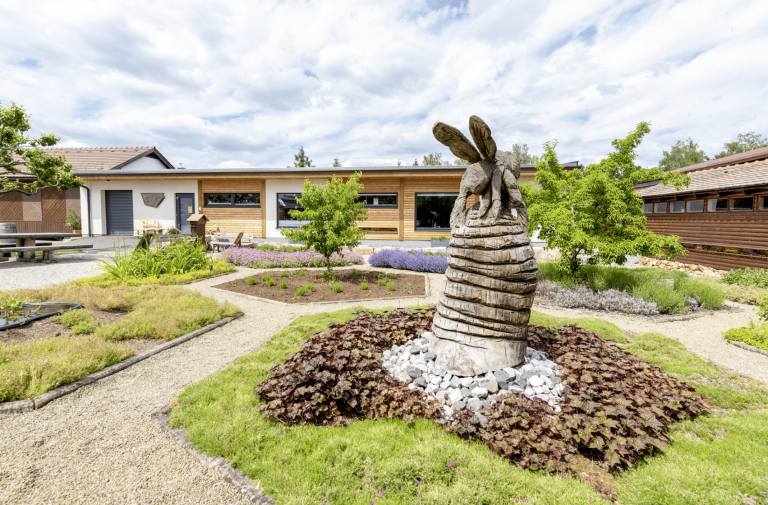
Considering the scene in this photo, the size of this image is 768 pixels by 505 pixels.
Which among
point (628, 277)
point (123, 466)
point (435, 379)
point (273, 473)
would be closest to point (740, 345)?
point (628, 277)

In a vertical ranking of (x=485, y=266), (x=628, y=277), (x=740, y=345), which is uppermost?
(x=485, y=266)

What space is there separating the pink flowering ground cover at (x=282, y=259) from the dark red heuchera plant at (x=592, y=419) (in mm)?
10173

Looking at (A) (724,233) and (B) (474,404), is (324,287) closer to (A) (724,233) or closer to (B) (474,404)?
(B) (474,404)

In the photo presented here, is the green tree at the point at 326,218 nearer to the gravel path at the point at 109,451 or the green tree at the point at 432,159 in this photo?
the gravel path at the point at 109,451

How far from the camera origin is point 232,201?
65.0 feet

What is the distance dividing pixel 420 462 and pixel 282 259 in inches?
473

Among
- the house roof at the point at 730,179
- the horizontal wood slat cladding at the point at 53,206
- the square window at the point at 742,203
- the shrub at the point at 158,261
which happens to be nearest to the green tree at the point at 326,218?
the shrub at the point at 158,261

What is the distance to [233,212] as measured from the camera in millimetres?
19766

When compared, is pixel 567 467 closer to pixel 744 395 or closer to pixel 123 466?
pixel 744 395

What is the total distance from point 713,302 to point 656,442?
7.54 m

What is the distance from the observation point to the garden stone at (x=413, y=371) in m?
3.84

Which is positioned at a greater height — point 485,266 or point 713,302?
point 485,266

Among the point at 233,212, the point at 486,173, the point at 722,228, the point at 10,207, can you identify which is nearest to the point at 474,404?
the point at 486,173

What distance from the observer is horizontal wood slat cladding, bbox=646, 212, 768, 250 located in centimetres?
1186
